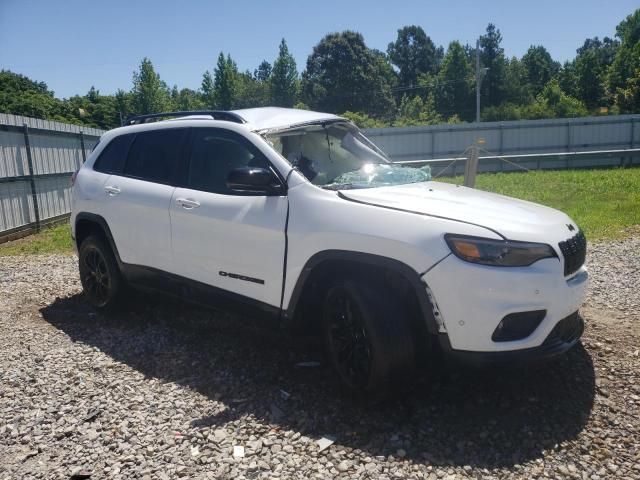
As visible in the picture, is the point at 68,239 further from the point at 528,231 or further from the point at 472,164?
the point at 528,231

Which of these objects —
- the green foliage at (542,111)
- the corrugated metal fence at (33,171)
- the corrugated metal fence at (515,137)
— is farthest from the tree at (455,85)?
the corrugated metal fence at (33,171)

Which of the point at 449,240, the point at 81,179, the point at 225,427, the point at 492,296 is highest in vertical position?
the point at 81,179

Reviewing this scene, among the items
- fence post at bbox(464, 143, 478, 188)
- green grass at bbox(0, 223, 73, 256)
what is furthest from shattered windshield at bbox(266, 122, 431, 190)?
green grass at bbox(0, 223, 73, 256)

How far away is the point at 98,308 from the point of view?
554 centimetres

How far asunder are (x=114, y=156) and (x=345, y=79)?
7131 cm

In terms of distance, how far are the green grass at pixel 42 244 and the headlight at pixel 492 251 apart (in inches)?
340

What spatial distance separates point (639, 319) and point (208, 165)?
3.95 metres

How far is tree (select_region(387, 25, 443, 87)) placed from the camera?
327 feet

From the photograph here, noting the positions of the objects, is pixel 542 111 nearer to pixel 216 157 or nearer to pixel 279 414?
pixel 216 157

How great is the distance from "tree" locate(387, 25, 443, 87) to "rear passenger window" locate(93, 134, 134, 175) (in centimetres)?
9896

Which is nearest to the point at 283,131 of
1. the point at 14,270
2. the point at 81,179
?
the point at 81,179

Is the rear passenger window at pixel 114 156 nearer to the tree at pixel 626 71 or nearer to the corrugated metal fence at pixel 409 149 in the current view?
the corrugated metal fence at pixel 409 149

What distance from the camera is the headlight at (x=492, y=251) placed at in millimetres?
3045

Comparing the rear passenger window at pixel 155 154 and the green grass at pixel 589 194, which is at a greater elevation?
the rear passenger window at pixel 155 154
